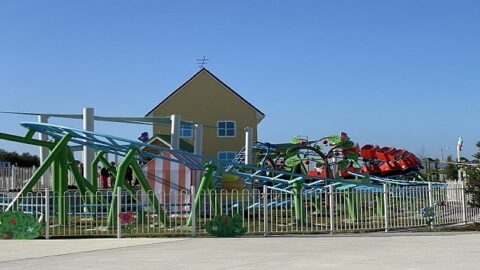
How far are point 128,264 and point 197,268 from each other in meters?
1.43

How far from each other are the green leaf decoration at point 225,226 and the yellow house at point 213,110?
3063 cm

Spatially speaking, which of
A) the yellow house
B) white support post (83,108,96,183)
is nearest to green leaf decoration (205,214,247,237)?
white support post (83,108,96,183)

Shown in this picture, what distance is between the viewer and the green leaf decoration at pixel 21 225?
16656mm

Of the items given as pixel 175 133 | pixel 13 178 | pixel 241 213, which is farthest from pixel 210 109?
pixel 241 213

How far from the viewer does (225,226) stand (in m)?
16.7

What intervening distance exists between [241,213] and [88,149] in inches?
414

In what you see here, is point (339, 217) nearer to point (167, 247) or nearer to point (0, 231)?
point (167, 247)

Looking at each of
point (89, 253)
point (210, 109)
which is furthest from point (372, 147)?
point (89, 253)

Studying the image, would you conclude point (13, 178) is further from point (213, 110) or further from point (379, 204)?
point (379, 204)

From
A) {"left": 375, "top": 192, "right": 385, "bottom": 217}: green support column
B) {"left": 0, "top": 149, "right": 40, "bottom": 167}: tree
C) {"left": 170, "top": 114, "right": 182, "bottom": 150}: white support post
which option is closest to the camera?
{"left": 375, "top": 192, "right": 385, "bottom": 217}: green support column

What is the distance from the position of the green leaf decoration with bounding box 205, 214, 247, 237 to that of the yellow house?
100 feet

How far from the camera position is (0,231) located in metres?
16.9

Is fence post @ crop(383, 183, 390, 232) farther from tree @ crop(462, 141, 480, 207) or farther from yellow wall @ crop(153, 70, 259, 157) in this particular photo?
yellow wall @ crop(153, 70, 259, 157)

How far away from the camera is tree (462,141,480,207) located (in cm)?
1897
